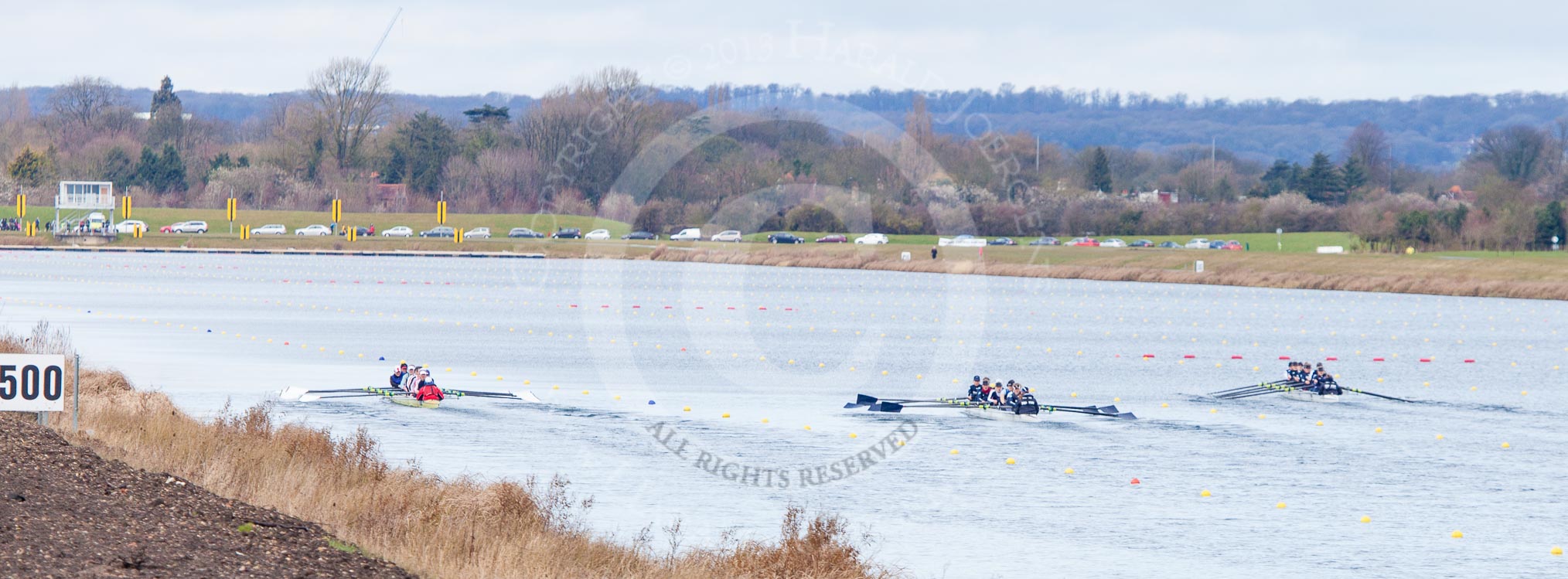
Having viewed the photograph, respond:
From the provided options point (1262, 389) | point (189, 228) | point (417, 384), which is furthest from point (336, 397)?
point (189, 228)

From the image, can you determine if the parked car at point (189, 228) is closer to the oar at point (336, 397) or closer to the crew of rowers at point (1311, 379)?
the oar at point (336, 397)

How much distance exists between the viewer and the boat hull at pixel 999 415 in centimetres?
3175

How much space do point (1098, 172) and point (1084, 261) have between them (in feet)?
17.6

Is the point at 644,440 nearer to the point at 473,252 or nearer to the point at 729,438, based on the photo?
the point at 729,438

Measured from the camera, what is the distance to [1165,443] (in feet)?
95.2

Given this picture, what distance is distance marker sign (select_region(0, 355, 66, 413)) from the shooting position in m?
19.4

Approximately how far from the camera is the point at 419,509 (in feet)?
58.0

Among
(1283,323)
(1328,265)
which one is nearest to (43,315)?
(1283,323)

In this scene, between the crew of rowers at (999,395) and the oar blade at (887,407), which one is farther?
the oar blade at (887,407)

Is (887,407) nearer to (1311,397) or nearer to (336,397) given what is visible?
(1311,397)

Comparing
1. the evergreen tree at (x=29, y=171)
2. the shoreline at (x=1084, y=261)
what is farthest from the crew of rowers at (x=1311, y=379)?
the evergreen tree at (x=29, y=171)

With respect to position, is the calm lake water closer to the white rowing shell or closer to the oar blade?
the oar blade

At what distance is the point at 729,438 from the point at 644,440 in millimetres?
1408

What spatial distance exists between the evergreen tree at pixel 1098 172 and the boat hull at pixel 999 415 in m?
68.0
